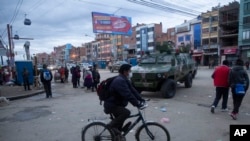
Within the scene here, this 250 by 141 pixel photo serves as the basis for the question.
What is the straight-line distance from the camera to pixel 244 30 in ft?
127

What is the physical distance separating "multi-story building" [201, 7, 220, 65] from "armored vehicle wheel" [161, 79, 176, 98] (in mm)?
39241

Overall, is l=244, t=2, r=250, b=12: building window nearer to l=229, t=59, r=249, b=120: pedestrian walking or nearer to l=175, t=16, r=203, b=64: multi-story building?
l=175, t=16, r=203, b=64: multi-story building

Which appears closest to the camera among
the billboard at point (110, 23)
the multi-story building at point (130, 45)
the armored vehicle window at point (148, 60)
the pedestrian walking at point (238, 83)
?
the pedestrian walking at point (238, 83)

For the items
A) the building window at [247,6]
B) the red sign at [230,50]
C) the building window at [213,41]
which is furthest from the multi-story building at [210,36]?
the building window at [247,6]

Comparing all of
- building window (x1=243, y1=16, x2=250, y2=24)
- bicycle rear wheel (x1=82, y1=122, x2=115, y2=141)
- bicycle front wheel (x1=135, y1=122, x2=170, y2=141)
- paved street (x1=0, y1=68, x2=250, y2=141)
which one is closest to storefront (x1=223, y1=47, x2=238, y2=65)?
building window (x1=243, y1=16, x2=250, y2=24)

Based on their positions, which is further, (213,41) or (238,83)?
(213,41)

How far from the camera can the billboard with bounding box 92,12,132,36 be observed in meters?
29.9

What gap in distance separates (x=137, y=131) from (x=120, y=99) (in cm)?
77

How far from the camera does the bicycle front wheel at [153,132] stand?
12.9ft

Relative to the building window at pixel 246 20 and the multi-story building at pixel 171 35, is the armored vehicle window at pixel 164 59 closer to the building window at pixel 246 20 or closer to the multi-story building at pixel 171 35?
the building window at pixel 246 20

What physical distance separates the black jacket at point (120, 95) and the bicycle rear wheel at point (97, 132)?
1.38 feet

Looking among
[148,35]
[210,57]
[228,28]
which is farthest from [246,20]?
[148,35]

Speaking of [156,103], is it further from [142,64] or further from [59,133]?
[59,133]

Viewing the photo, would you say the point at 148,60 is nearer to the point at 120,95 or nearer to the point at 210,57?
the point at 120,95
